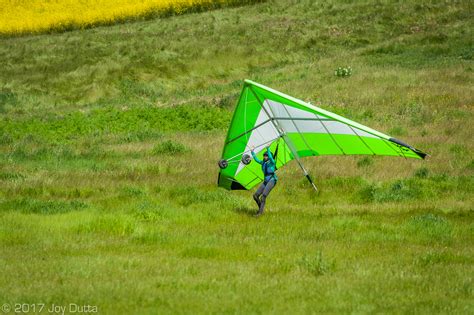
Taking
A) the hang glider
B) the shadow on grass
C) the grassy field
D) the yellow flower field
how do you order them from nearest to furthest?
the grassy field
the hang glider
the shadow on grass
the yellow flower field

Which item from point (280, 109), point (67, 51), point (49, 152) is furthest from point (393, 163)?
point (67, 51)

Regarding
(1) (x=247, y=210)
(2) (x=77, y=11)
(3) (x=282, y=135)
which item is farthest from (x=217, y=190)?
(2) (x=77, y=11)

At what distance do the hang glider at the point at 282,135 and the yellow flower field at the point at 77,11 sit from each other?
49696 millimetres

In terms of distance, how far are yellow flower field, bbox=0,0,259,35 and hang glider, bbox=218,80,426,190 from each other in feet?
163

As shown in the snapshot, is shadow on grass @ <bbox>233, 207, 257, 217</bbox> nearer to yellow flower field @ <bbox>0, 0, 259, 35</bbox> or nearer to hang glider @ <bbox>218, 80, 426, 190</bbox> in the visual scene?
hang glider @ <bbox>218, 80, 426, 190</bbox>

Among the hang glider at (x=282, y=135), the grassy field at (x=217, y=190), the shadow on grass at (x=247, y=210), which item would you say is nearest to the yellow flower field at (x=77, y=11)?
the grassy field at (x=217, y=190)

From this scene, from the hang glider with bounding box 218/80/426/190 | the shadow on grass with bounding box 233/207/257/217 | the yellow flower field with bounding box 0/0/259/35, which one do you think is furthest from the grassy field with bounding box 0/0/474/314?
the yellow flower field with bounding box 0/0/259/35

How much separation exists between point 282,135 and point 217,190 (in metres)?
2.70

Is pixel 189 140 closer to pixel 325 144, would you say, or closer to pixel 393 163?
pixel 393 163

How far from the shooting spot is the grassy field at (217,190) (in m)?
11.0

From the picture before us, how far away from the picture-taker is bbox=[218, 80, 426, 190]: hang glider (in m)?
17.0

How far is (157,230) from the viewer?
15516mm

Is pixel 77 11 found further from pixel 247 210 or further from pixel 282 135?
pixel 247 210

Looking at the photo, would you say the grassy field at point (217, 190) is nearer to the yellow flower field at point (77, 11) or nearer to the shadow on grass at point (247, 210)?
the shadow on grass at point (247, 210)
